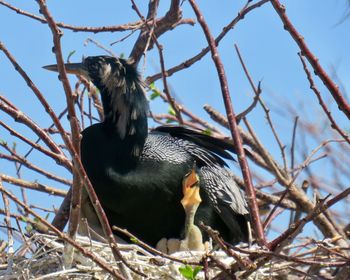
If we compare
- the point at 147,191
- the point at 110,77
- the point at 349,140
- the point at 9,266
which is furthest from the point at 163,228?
the point at 349,140

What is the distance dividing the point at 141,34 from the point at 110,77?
0.36 m

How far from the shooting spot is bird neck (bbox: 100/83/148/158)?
4.96 m

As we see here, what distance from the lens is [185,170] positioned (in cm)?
493

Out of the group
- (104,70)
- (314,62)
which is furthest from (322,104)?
(104,70)

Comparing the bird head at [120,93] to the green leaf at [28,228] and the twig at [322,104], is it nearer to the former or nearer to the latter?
the green leaf at [28,228]

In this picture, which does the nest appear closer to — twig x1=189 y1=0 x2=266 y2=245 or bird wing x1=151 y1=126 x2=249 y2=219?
twig x1=189 y1=0 x2=266 y2=245

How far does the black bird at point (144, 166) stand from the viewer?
481 cm

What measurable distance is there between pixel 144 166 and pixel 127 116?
0.35 m

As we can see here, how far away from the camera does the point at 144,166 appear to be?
489cm

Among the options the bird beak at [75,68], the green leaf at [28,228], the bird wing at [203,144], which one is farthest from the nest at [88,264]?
the bird beak at [75,68]

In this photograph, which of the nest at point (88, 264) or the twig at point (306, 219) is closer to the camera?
the twig at point (306, 219)

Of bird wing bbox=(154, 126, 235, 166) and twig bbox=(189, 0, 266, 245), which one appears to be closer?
twig bbox=(189, 0, 266, 245)

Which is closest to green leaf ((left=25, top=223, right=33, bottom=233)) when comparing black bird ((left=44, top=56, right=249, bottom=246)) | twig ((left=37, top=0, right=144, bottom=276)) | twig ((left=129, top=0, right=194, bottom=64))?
black bird ((left=44, top=56, right=249, bottom=246))

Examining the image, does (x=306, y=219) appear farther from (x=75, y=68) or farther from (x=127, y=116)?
(x=75, y=68)
